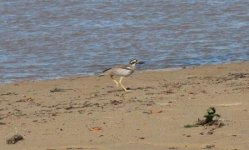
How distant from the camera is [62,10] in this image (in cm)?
2598

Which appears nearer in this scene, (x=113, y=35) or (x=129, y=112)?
(x=129, y=112)

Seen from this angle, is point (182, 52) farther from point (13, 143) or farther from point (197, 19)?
point (13, 143)

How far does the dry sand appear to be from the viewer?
8344 millimetres

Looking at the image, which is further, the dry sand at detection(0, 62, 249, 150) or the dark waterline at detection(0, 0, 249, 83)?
the dark waterline at detection(0, 0, 249, 83)

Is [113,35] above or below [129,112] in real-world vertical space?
above

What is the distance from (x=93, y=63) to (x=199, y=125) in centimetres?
819

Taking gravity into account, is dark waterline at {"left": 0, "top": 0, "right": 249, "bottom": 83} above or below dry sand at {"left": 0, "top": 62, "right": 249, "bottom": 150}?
above

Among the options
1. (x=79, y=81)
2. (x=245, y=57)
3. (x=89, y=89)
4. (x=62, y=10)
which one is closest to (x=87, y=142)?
(x=89, y=89)

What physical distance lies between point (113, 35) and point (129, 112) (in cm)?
1019

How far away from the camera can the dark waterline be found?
17.0 m

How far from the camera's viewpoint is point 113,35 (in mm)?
20281

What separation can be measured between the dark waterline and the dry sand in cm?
199

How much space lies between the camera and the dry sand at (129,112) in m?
8.34

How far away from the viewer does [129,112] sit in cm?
1019
